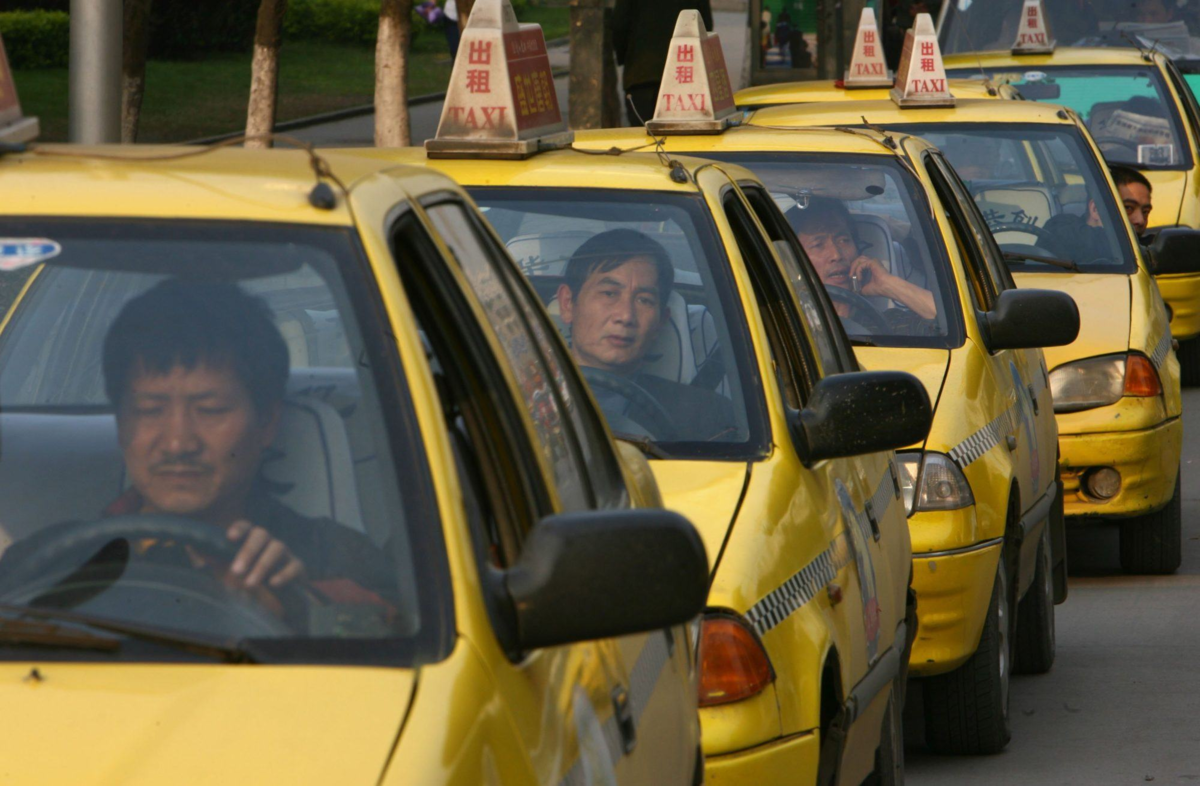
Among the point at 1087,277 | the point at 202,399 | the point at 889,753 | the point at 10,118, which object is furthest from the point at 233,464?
the point at 1087,277

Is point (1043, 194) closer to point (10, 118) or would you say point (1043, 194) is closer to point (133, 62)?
point (10, 118)

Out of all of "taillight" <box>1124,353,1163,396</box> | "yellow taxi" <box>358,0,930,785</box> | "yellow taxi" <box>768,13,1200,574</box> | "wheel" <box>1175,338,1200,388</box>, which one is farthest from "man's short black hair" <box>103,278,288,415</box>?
"wheel" <box>1175,338,1200,388</box>

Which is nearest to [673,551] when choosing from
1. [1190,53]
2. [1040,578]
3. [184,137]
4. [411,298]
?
[411,298]

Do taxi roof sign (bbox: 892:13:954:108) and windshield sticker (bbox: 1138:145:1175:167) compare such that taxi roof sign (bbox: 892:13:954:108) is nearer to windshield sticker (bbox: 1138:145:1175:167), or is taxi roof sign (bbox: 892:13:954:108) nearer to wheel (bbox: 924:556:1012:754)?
wheel (bbox: 924:556:1012:754)

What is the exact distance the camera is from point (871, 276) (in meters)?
6.77

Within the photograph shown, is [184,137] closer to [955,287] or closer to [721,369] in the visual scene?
[955,287]

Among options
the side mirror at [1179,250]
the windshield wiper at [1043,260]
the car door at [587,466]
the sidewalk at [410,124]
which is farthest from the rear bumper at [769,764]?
the sidewalk at [410,124]

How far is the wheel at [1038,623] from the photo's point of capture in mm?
7172

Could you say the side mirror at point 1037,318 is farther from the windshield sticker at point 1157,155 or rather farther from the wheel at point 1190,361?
the wheel at point 1190,361

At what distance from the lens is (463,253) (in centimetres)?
294

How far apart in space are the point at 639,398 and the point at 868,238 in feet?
7.55

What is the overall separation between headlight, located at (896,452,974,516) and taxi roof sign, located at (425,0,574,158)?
4.65 ft

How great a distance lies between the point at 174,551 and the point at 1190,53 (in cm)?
1598

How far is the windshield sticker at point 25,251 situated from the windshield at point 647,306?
2167 millimetres
